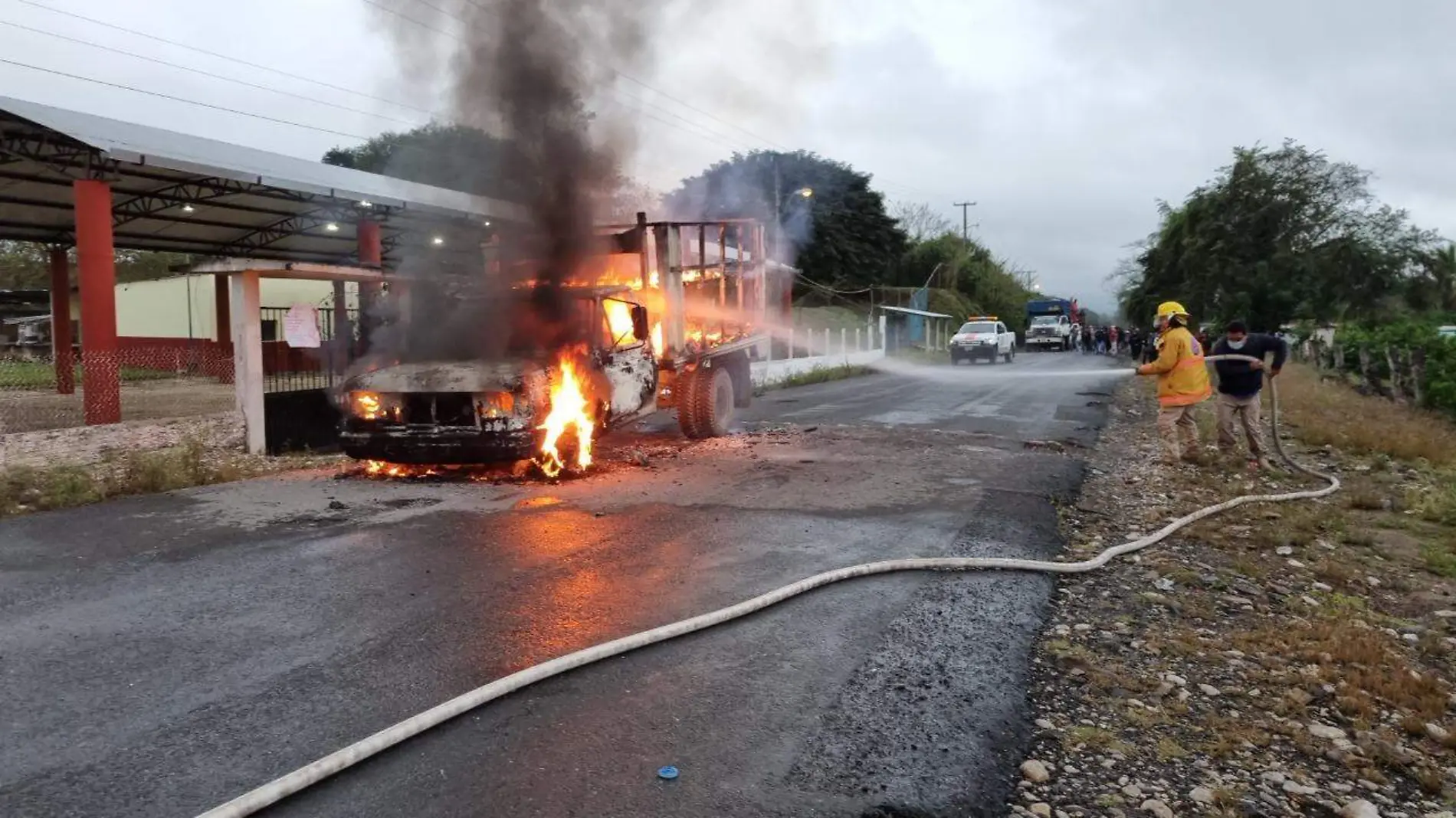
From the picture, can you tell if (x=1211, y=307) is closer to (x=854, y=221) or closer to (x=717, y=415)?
(x=854, y=221)

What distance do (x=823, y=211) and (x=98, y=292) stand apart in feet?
95.5

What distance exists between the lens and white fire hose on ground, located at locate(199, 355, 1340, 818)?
2.65m

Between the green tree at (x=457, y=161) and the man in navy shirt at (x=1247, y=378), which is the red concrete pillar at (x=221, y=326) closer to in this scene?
the green tree at (x=457, y=161)

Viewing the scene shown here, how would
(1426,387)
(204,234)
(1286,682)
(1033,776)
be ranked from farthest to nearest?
1. (204,234)
2. (1426,387)
3. (1286,682)
4. (1033,776)

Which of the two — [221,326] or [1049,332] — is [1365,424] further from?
[1049,332]

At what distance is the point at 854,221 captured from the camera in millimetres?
39750

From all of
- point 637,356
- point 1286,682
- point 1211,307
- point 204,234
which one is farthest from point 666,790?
point 1211,307

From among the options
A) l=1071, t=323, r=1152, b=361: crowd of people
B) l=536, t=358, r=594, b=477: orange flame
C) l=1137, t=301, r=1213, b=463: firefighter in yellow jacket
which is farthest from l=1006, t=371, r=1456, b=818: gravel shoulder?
l=1071, t=323, r=1152, b=361: crowd of people

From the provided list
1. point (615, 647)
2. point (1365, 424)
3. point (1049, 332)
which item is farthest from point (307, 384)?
point (1049, 332)

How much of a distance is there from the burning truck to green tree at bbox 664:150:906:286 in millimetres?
18841

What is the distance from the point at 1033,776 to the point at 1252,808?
0.64 meters

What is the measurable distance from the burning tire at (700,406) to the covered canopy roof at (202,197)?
8.97ft

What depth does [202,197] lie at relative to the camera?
17.1 metres

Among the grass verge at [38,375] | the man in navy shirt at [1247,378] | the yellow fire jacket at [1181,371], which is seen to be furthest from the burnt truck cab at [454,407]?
the grass verge at [38,375]
